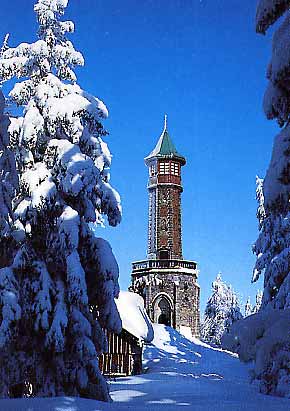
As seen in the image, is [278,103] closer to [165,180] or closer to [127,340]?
[127,340]

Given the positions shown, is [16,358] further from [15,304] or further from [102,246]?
[102,246]

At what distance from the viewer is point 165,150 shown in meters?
61.6

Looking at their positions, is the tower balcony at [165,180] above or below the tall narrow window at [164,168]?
below

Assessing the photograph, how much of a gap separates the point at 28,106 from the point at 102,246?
414 centimetres

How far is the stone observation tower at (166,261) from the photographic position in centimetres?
5262

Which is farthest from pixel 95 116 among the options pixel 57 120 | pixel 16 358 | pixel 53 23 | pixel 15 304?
pixel 16 358

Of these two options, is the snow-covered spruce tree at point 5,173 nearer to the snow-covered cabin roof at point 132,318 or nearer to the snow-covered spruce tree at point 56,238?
the snow-covered spruce tree at point 56,238

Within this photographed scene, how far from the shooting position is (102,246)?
1388 centimetres

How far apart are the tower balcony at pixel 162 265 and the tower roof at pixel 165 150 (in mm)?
12478

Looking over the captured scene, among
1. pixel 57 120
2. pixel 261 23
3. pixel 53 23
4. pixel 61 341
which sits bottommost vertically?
pixel 61 341

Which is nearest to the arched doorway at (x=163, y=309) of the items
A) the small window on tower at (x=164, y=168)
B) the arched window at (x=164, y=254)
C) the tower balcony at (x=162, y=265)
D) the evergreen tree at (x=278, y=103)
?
the tower balcony at (x=162, y=265)

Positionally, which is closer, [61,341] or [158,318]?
[61,341]

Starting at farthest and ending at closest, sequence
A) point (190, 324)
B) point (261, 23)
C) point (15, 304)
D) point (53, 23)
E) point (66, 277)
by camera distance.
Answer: point (190, 324) → point (53, 23) → point (66, 277) → point (15, 304) → point (261, 23)

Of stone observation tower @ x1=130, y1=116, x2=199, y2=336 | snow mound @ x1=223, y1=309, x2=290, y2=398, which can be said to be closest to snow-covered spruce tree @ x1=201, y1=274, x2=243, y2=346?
stone observation tower @ x1=130, y1=116, x2=199, y2=336
